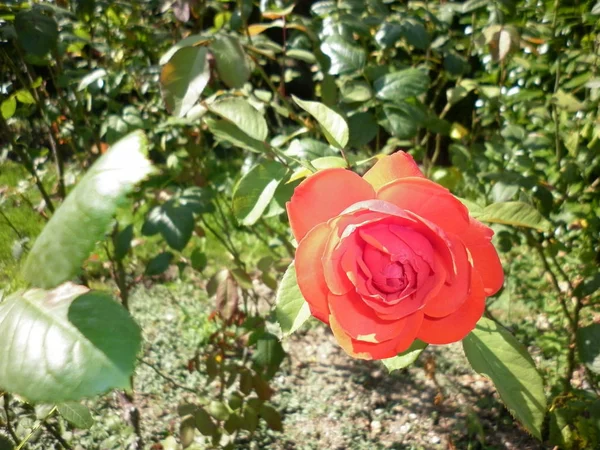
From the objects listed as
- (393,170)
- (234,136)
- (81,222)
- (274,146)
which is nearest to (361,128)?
(274,146)

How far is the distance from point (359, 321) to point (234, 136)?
50cm

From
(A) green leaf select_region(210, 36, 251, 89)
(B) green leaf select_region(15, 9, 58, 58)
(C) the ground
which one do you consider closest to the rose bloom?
(A) green leaf select_region(210, 36, 251, 89)

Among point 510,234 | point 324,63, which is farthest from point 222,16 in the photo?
point 510,234

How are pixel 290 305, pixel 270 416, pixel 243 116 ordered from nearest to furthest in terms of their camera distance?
pixel 290 305, pixel 243 116, pixel 270 416

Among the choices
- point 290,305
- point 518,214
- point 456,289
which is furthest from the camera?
point 518,214

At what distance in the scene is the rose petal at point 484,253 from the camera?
20.6 inches

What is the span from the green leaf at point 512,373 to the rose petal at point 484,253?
16 cm

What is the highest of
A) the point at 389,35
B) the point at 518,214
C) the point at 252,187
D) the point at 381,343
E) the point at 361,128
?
the point at 389,35

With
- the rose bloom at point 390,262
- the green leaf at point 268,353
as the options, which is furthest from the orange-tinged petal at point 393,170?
the green leaf at point 268,353

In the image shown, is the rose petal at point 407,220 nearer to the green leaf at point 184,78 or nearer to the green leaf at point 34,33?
the green leaf at point 184,78

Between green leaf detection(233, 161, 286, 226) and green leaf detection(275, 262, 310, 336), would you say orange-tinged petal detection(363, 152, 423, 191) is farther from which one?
green leaf detection(233, 161, 286, 226)

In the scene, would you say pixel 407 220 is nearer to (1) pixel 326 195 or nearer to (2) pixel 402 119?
(1) pixel 326 195

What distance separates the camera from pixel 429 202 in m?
0.51

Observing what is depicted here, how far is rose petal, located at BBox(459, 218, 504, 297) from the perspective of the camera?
20.6 inches
